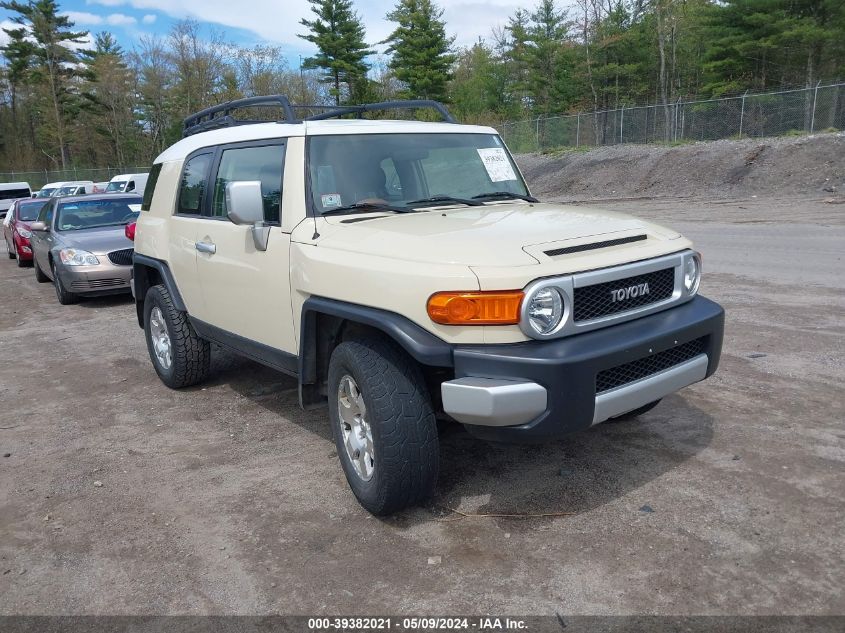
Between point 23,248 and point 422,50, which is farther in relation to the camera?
point 422,50

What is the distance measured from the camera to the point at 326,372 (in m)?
4.05

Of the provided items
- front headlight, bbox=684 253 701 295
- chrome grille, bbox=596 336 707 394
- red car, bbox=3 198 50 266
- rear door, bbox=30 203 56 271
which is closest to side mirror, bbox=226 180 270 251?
chrome grille, bbox=596 336 707 394

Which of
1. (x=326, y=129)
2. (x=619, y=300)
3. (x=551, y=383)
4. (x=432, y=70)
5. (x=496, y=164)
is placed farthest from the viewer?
(x=432, y=70)

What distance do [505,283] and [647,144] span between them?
30.5m

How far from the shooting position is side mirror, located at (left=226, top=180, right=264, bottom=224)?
3951 millimetres

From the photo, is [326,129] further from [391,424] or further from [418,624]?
[418,624]

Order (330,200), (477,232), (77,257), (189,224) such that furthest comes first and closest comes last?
(77,257)
(189,224)
(330,200)
(477,232)

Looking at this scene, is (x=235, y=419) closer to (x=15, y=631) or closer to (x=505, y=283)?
(x=15, y=631)

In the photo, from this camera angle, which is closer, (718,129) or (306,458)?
(306,458)

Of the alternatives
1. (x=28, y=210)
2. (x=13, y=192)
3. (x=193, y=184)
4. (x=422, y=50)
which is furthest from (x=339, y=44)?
(x=193, y=184)

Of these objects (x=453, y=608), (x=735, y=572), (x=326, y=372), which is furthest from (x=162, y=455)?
(x=735, y=572)

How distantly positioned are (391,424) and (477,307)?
69 centimetres

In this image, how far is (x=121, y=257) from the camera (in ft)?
34.3

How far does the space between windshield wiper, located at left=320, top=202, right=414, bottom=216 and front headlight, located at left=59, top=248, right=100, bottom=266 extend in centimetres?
756
